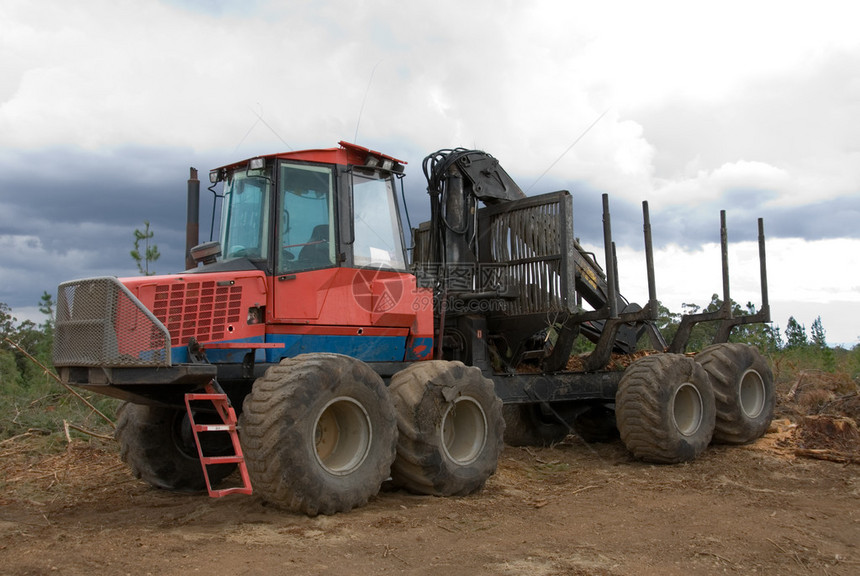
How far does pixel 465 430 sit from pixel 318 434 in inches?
67.8

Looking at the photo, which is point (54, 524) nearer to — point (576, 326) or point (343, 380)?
point (343, 380)

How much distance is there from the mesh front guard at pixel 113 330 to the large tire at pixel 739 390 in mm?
7538

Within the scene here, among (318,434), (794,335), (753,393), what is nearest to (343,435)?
(318,434)

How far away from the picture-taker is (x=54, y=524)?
20.6 ft

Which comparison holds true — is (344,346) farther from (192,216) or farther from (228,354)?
(192,216)

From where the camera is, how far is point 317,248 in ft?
24.2

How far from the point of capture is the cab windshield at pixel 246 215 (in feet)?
24.0

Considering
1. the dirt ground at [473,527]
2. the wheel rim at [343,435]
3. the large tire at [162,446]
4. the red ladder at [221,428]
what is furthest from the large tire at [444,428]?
the large tire at [162,446]

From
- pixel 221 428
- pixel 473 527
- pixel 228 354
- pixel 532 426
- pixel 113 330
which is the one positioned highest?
pixel 113 330

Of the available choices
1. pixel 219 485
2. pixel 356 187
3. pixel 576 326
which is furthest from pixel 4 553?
pixel 576 326

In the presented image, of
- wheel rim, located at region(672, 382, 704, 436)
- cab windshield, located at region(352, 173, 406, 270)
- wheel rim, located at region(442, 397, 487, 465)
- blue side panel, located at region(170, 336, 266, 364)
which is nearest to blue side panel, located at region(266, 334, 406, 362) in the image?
blue side panel, located at region(170, 336, 266, 364)

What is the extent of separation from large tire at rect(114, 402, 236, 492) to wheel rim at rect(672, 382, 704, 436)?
5683mm

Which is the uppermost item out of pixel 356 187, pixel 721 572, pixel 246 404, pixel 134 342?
pixel 356 187

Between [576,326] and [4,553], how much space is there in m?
6.84
